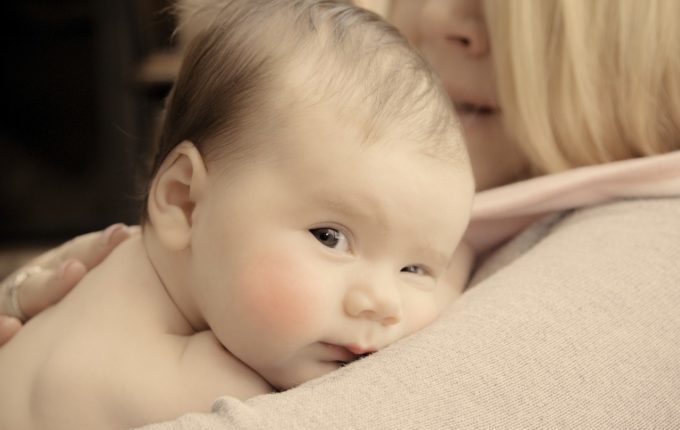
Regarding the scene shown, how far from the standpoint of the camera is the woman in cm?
70

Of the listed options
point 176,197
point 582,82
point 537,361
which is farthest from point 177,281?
point 582,82

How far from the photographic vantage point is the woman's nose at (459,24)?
1285 millimetres

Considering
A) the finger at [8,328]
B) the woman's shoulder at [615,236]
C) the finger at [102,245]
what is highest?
the woman's shoulder at [615,236]

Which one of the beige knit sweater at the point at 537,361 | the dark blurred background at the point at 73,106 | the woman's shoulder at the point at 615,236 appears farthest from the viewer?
the dark blurred background at the point at 73,106

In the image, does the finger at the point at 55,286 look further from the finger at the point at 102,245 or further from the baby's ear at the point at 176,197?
the baby's ear at the point at 176,197

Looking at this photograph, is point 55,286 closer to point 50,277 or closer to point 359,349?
point 50,277

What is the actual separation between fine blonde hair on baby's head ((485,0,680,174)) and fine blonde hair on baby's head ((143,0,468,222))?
1.10 ft

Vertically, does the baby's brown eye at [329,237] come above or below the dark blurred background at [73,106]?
above

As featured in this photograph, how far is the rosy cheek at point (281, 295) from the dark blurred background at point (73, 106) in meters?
2.84

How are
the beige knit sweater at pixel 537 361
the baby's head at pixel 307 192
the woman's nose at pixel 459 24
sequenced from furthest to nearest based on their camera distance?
1. the woman's nose at pixel 459 24
2. the baby's head at pixel 307 192
3. the beige knit sweater at pixel 537 361

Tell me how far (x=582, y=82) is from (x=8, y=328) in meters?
0.81

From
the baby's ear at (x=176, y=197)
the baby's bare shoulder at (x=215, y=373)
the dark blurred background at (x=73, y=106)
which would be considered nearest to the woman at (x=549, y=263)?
the baby's bare shoulder at (x=215, y=373)

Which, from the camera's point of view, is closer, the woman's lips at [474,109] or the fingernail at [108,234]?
the fingernail at [108,234]

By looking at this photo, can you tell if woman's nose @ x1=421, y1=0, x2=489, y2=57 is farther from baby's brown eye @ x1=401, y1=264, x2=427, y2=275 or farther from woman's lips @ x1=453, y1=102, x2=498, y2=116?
baby's brown eye @ x1=401, y1=264, x2=427, y2=275
